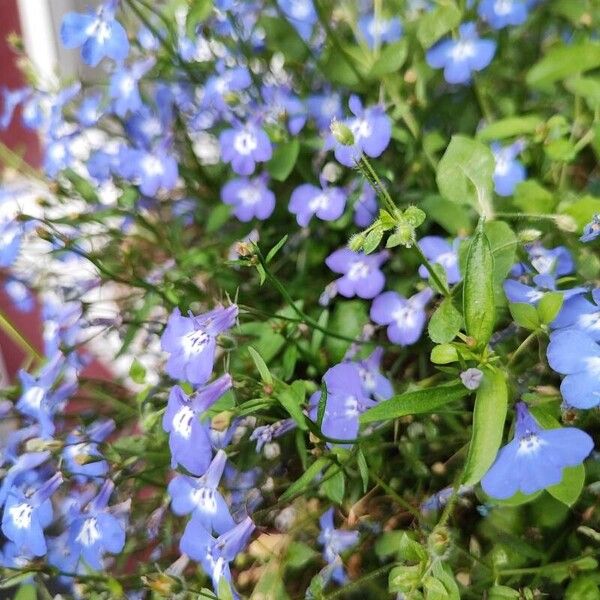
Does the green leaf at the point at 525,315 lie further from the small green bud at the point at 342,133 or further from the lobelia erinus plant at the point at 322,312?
the small green bud at the point at 342,133

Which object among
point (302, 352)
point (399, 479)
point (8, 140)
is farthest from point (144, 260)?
point (8, 140)

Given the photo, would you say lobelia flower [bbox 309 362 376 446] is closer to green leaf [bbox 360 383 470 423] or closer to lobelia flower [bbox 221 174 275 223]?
green leaf [bbox 360 383 470 423]

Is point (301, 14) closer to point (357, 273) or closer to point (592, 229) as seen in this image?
point (357, 273)

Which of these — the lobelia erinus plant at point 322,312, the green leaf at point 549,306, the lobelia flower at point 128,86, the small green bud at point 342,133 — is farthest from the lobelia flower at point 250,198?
the green leaf at point 549,306

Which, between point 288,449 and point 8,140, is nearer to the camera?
point 288,449

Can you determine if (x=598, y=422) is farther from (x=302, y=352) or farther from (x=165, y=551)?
(x=165, y=551)

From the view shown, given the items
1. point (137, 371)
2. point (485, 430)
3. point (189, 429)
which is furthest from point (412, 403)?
point (137, 371)
